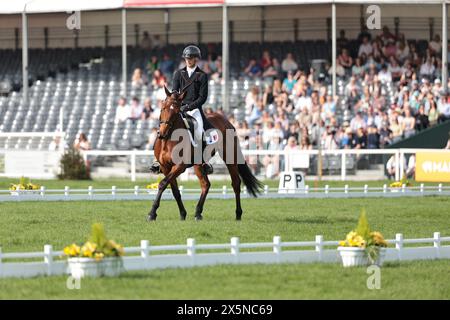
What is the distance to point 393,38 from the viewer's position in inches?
1960

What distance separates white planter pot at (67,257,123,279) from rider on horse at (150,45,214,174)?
30.7 ft

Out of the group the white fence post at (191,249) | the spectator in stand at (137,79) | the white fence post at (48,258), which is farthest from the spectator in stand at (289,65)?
the white fence post at (48,258)

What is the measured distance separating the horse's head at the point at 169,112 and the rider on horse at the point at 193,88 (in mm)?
447

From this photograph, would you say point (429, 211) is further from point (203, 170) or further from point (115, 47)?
point (115, 47)

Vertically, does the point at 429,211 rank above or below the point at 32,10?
below

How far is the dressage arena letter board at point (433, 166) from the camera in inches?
1610

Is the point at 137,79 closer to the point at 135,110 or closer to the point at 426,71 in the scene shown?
the point at 135,110

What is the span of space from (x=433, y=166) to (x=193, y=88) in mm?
16790

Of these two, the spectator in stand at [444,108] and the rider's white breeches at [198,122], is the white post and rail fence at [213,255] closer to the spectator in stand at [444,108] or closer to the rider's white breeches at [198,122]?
the rider's white breeches at [198,122]

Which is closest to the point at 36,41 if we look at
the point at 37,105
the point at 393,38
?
the point at 37,105

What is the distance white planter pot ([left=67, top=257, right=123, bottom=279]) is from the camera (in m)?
16.4

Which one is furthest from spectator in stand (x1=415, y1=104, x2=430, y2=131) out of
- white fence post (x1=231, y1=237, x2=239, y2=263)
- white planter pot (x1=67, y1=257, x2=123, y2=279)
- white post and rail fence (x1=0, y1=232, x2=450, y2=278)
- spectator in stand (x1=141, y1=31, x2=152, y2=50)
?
white planter pot (x1=67, y1=257, x2=123, y2=279)
